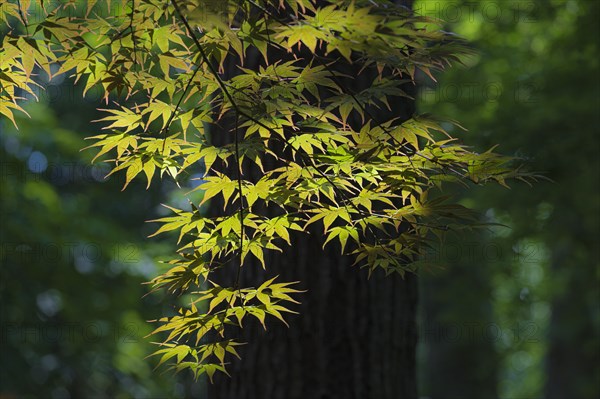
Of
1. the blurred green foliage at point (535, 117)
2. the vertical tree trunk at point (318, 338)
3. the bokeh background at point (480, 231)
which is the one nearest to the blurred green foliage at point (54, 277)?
the bokeh background at point (480, 231)

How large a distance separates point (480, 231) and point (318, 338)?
215 inches

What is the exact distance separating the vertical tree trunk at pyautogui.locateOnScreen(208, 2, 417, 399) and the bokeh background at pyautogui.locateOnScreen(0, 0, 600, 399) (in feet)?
5.68

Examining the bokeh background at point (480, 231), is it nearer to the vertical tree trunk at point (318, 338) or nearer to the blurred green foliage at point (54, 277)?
the blurred green foliage at point (54, 277)

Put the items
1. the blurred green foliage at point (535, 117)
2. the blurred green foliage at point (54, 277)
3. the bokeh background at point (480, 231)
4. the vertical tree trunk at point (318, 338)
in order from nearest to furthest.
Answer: the vertical tree trunk at point (318, 338)
the blurred green foliage at point (535, 117)
the bokeh background at point (480, 231)
the blurred green foliage at point (54, 277)

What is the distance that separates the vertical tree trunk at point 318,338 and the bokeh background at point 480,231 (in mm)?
1731

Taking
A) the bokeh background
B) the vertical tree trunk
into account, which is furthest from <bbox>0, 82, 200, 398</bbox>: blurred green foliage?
the vertical tree trunk

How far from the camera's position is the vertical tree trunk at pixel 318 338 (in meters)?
4.13

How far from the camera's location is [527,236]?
8.61 m

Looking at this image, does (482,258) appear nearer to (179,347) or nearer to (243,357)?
(243,357)

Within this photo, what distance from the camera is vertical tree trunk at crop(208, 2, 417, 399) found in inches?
163

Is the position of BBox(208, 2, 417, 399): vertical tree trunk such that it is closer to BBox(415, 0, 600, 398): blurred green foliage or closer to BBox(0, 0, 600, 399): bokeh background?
BBox(0, 0, 600, 399): bokeh background

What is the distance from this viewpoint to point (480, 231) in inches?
361

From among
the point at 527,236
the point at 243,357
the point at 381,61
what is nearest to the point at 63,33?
the point at 381,61

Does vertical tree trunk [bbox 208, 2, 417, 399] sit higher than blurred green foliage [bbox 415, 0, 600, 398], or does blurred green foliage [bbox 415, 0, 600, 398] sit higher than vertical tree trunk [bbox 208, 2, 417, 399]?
blurred green foliage [bbox 415, 0, 600, 398]
